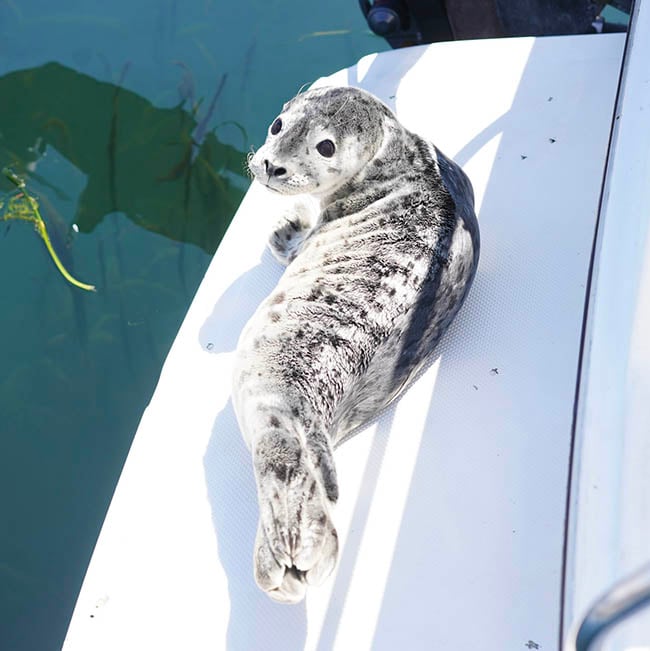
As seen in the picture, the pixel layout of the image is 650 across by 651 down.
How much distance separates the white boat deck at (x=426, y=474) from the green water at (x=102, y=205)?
82 cm

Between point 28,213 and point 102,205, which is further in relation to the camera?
point 102,205

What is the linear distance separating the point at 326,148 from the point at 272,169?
5.4 inches

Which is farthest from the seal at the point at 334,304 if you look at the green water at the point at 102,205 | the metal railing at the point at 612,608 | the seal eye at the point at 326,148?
the green water at the point at 102,205

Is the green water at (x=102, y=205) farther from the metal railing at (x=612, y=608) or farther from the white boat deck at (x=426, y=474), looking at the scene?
the metal railing at (x=612, y=608)

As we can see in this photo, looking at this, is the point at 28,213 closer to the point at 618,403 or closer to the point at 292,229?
the point at 292,229

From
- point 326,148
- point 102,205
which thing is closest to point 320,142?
point 326,148

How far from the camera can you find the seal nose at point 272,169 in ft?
6.25

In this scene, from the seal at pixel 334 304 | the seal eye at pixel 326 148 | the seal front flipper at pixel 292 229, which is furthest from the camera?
the seal front flipper at pixel 292 229

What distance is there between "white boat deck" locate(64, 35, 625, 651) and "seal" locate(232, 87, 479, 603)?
0.15 metres

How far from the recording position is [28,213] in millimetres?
3174

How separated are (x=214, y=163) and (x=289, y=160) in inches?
61.6

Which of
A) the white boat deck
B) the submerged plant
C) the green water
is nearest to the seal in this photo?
the white boat deck

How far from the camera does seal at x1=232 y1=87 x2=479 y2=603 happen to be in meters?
1.50

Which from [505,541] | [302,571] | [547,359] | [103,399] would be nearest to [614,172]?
[547,359]
